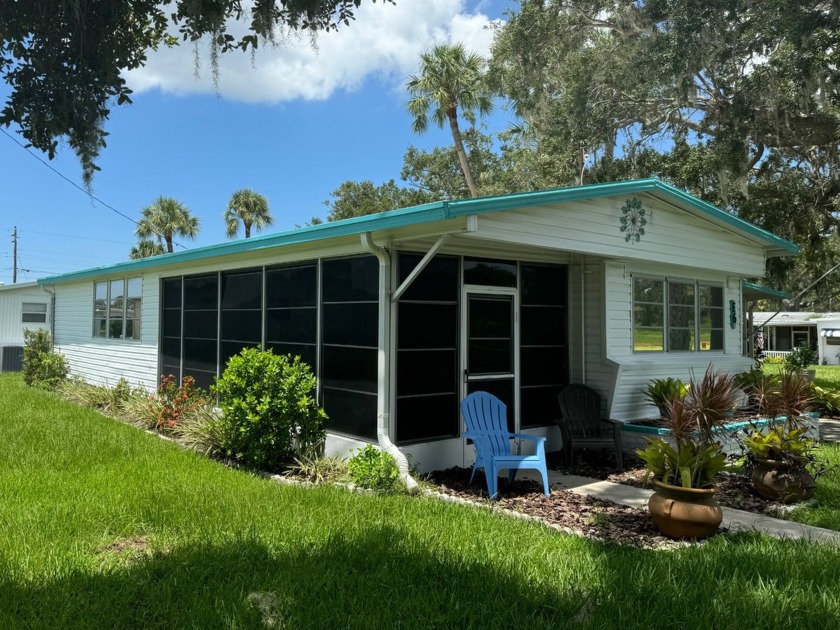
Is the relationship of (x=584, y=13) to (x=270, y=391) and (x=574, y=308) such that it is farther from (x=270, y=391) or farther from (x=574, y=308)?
(x=270, y=391)

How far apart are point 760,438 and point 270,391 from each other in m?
5.15

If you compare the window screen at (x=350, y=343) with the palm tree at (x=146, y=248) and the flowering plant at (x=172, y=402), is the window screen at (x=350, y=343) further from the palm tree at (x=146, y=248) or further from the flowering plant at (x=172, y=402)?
the palm tree at (x=146, y=248)

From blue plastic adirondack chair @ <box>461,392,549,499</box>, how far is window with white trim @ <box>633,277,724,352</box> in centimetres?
302

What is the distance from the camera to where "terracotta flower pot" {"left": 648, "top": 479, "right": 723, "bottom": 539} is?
4.75 metres

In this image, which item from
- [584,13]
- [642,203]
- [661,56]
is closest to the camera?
[642,203]

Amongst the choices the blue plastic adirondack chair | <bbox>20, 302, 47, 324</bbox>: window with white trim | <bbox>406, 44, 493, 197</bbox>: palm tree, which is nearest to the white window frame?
the blue plastic adirondack chair

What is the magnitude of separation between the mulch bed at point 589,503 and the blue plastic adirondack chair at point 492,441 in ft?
0.57

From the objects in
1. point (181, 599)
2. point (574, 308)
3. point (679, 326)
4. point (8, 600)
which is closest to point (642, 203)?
point (574, 308)

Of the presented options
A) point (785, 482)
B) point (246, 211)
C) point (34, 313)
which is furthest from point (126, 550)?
point (246, 211)

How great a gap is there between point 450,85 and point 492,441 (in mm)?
16138

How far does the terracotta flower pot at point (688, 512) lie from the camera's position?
4.75m

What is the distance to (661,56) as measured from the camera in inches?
451

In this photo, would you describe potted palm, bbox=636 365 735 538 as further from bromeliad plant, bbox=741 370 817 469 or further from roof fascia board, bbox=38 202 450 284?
roof fascia board, bbox=38 202 450 284

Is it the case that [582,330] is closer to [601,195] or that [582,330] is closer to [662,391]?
[662,391]
